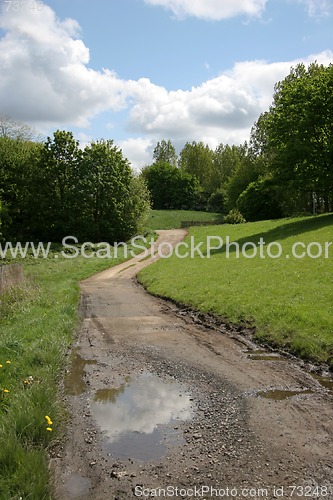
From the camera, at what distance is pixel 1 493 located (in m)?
4.89

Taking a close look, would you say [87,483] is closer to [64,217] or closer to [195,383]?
[195,383]

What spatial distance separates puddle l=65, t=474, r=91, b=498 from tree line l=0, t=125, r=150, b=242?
41161 millimetres

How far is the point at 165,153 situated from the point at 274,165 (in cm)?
8010

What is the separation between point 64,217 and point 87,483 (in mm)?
42369

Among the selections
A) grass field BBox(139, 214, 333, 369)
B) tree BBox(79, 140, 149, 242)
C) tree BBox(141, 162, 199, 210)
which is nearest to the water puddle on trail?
grass field BBox(139, 214, 333, 369)

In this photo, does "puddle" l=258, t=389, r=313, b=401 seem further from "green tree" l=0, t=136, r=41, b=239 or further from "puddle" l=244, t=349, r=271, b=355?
"green tree" l=0, t=136, r=41, b=239

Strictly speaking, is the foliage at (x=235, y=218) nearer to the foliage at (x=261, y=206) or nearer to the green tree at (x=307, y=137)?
the foliage at (x=261, y=206)

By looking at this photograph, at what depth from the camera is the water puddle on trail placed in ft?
20.8

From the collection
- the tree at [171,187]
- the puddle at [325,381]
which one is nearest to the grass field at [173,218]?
the tree at [171,187]

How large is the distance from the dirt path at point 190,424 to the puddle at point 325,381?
0.55 ft

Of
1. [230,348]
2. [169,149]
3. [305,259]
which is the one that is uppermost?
[169,149]

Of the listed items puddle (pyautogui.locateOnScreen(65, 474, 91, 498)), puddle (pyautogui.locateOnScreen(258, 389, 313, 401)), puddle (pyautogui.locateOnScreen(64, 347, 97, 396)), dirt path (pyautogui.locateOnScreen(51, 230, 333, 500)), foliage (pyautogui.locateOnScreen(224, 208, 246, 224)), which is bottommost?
puddle (pyautogui.locateOnScreen(258, 389, 313, 401))

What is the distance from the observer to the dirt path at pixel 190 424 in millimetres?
5453

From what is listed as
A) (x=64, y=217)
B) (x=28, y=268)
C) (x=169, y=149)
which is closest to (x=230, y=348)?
(x=28, y=268)
